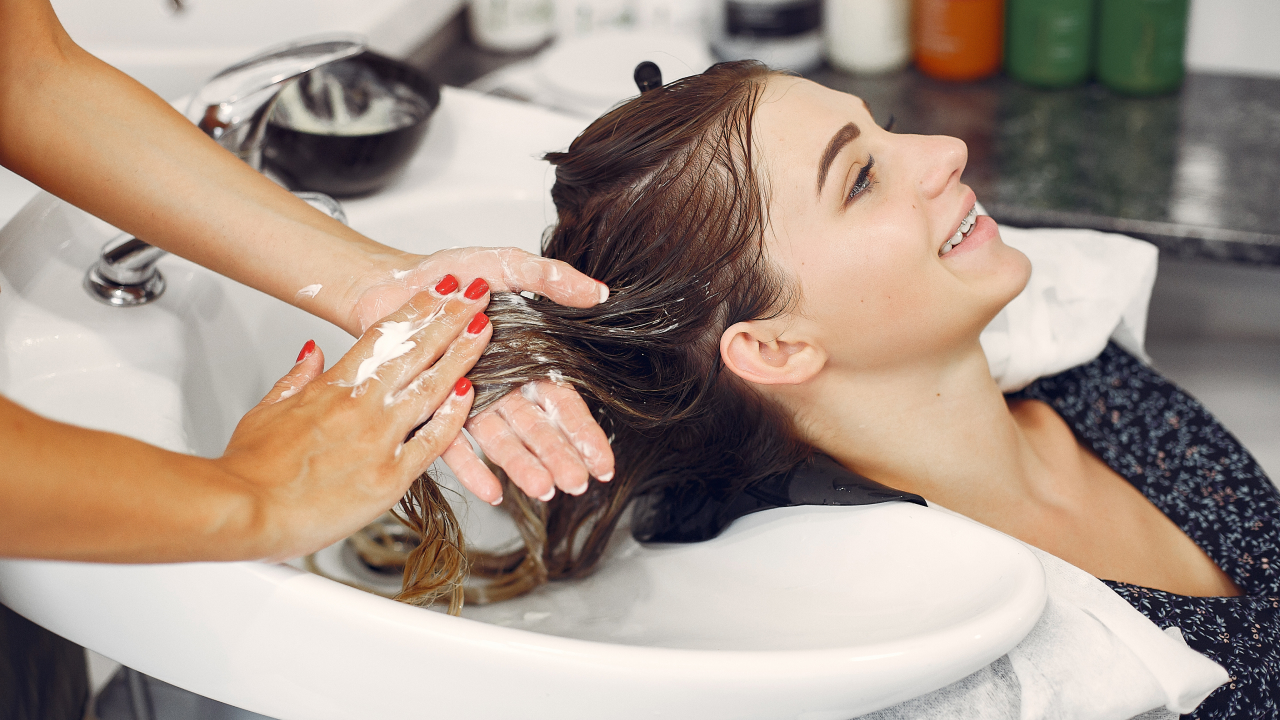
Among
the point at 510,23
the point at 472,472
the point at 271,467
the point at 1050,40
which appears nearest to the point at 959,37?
the point at 1050,40

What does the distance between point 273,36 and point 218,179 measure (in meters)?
0.88

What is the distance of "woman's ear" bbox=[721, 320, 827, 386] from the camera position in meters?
0.96

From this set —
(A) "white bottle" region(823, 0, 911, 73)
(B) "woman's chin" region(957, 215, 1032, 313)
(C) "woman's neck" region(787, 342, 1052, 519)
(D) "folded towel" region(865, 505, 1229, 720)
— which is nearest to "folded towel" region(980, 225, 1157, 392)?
(C) "woman's neck" region(787, 342, 1052, 519)

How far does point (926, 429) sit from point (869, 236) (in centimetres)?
25

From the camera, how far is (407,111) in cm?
128

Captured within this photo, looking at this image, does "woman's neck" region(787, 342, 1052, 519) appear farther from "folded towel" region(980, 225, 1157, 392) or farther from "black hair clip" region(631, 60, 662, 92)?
"black hair clip" region(631, 60, 662, 92)

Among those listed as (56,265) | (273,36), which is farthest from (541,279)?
(273,36)

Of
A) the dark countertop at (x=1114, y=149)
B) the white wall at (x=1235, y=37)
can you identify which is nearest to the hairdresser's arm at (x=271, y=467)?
the dark countertop at (x=1114, y=149)

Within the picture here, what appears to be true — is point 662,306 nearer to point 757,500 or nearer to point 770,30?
point 757,500

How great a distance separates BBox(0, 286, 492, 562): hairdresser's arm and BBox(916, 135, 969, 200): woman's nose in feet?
1.48

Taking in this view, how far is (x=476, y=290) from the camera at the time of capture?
34.8 inches

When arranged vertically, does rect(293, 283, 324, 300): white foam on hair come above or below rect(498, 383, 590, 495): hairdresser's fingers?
above

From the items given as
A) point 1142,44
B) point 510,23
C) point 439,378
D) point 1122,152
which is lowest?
point 1122,152

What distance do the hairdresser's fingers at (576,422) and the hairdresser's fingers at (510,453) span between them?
3 cm
